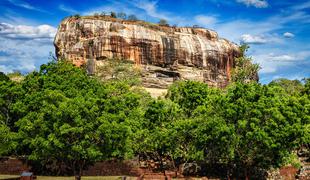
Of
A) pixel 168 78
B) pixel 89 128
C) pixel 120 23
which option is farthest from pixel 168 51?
pixel 89 128

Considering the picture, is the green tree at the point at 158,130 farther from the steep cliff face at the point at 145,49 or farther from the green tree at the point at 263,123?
the steep cliff face at the point at 145,49

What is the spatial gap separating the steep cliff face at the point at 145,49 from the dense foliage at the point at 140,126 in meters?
34.2

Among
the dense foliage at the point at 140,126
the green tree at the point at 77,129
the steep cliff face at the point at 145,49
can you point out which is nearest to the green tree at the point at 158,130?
the dense foliage at the point at 140,126

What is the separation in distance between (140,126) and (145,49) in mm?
41441

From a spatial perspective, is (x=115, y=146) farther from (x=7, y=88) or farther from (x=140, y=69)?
(x=140, y=69)

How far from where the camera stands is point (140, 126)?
94.4ft

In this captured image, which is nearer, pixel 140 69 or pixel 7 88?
pixel 7 88

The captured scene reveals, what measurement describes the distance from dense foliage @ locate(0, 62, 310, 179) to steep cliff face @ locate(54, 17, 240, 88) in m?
34.2

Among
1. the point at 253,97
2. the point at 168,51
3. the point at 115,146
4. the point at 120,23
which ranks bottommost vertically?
the point at 115,146

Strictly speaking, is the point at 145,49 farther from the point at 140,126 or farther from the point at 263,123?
the point at 263,123

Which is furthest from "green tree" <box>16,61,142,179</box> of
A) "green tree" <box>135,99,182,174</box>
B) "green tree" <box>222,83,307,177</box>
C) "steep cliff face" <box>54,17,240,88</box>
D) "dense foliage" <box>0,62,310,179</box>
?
"steep cliff face" <box>54,17,240,88</box>

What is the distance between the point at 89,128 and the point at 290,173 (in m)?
20.9

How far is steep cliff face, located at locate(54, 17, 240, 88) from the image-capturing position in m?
67.2

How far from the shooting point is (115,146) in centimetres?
2300
